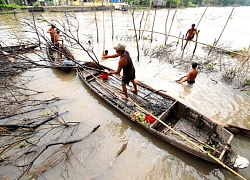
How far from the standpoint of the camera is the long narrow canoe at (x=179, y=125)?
3.00 m

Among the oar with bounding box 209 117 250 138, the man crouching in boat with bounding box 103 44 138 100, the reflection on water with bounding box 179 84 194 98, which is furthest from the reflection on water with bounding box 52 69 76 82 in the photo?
the oar with bounding box 209 117 250 138

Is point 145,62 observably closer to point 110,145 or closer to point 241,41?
point 110,145

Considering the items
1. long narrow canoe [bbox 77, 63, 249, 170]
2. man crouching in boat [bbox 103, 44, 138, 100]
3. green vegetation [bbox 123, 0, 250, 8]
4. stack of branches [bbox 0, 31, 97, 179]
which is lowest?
stack of branches [bbox 0, 31, 97, 179]

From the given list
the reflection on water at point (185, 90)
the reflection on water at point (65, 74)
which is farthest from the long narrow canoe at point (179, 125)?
the reflection on water at point (65, 74)

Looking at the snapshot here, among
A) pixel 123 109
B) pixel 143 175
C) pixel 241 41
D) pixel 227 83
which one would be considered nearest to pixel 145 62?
pixel 227 83

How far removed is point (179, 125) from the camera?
13.4 ft

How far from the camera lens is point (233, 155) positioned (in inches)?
116

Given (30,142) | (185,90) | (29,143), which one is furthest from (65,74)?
(185,90)

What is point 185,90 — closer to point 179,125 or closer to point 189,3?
point 179,125

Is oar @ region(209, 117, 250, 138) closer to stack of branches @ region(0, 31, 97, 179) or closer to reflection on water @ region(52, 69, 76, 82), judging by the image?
stack of branches @ region(0, 31, 97, 179)

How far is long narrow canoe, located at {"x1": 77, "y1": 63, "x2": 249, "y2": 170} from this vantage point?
300 centimetres

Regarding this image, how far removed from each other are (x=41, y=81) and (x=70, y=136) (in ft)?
12.0

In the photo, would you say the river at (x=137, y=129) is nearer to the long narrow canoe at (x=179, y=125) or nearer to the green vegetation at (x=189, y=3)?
the long narrow canoe at (x=179, y=125)

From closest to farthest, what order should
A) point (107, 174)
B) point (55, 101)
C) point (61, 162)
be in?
point (107, 174), point (61, 162), point (55, 101)
